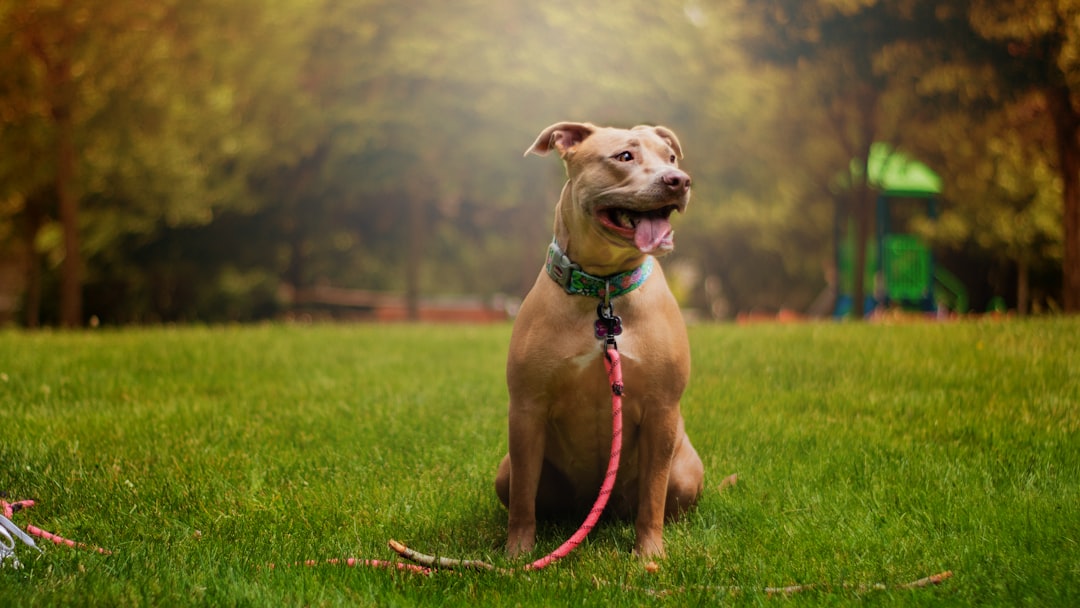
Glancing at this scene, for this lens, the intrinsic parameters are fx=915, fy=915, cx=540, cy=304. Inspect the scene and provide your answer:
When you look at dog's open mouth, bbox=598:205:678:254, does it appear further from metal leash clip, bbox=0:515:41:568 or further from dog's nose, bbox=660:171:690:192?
metal leash clip, bbox=0:515:41:568

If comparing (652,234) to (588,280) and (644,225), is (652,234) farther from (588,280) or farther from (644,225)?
(588,280)

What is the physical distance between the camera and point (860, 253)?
1731cm

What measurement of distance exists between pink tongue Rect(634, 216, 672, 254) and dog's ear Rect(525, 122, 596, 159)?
1.94 ft

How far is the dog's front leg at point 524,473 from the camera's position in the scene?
3.72 m

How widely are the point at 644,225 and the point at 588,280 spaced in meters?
0.35

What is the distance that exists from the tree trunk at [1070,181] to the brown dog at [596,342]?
994 centimetres

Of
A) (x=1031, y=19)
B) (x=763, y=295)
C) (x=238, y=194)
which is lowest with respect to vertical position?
(x=763, y=295)

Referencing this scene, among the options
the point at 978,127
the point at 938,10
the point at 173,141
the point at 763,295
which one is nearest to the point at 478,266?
the point at 763,295

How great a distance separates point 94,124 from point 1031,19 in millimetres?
13926

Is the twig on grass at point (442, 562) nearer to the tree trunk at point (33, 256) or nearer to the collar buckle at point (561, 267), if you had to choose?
the collar buckle at point (561, 267)

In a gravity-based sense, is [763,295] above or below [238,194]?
below

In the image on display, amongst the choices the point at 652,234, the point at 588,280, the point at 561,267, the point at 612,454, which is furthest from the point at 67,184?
the point at 652,234

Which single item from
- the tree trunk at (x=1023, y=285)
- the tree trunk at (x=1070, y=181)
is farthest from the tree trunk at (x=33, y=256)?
the tree trunk at (x=1023, y=285)

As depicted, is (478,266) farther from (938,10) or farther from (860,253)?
(938,10)
